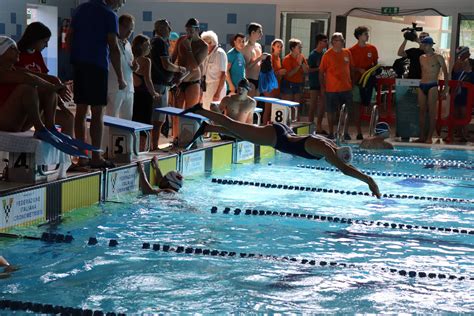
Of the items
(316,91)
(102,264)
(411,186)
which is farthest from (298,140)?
(316,91)

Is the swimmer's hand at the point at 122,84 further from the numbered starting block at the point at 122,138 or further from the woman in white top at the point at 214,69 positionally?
the woman in white top at the point at 214,69

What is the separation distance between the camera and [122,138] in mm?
7395

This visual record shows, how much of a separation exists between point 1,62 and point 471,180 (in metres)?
5.52

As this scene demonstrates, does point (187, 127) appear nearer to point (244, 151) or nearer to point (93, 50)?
point (244, 151)

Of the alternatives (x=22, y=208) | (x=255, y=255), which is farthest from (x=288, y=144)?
(x=22, y=208)

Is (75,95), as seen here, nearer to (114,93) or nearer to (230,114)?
(114,93)

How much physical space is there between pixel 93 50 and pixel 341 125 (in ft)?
19.1

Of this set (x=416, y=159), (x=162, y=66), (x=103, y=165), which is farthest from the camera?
(x=416, y=159)

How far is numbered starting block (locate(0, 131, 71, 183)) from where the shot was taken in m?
5.89

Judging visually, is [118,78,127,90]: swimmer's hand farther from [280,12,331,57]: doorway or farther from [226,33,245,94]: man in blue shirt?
[280,12,331,57]: doorway

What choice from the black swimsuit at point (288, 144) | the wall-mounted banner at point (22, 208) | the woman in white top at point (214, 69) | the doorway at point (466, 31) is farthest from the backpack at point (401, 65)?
the wall-mounted banner at point (22, 208)

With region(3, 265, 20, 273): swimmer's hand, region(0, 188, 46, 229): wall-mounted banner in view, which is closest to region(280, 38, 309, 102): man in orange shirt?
region(0, 188, 46, 229): wall-mounted banner

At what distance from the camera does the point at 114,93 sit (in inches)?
295

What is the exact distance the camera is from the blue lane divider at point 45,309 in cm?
378
